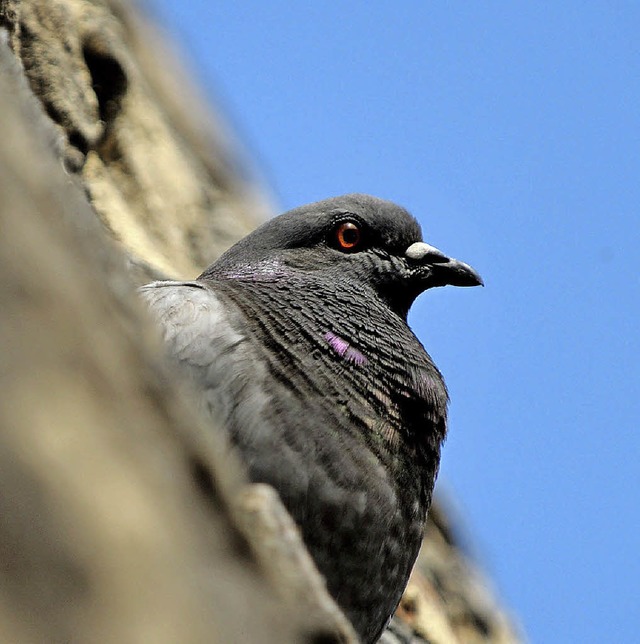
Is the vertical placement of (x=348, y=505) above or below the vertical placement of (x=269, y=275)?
below

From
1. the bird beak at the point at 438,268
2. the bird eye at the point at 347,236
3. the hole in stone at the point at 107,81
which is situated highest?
the hole in stone at the point at 107,81

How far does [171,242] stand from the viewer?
9.88 metres

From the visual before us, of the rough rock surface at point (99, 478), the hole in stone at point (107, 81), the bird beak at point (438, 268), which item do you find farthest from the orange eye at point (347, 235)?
the rough rock surface at point (99, 478)

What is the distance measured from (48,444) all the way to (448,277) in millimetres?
5403

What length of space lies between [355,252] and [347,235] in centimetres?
13

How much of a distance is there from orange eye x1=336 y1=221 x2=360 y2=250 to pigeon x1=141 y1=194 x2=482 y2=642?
440 mm

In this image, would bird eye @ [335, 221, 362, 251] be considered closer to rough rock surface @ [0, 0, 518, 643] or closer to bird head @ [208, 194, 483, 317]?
bird head @ [208, 194, 483, 317]

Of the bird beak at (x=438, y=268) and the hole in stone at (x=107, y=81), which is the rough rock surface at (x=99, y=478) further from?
the hole in stone at (x=107, y=81)

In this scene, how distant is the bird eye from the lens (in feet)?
21.8

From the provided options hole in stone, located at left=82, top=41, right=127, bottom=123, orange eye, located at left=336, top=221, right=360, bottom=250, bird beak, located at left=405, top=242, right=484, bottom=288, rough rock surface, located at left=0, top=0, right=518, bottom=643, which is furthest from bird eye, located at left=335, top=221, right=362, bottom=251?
rough rock surface, located at left=0, top=0, right=518, bottom=643

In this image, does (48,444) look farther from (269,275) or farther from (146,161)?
(146,161)

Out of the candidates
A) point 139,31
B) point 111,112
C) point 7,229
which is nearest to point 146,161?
point 111,112

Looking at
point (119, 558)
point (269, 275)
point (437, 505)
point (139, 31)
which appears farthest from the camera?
point (139, 31)

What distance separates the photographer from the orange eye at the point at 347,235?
21.8 feet
